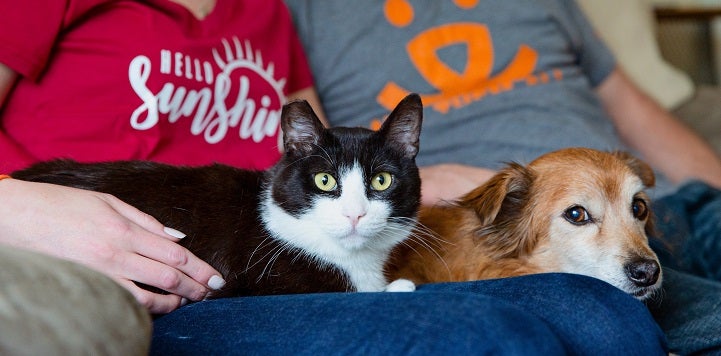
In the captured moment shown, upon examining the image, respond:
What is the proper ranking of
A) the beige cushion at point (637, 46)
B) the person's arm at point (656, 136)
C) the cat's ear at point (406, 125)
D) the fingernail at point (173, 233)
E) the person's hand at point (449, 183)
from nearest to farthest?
the fingernail at point (173, 233)
the cat's ear at point (406, 125)
the person's hand at point (449, 183)
the person's arm at point (656, 136)
the beige cushion at point (637, 46)

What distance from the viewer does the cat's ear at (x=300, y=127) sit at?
1371 millimetres

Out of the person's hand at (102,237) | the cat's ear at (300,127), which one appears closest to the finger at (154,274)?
the person's hand at (102,237)

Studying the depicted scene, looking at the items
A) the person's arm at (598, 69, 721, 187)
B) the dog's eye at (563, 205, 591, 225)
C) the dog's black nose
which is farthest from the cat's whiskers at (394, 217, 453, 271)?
the person's arm at (598, 69, 721, 187)

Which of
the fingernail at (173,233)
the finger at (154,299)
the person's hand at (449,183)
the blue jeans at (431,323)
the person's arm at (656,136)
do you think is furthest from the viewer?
the person's arm at (656,136)

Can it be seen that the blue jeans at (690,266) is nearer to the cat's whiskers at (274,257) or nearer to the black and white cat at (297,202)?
the black and white cat at (297,202)

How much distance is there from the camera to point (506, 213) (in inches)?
63.2

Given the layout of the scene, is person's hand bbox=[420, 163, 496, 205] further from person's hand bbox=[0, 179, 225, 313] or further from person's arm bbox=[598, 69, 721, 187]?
person's arm bbox=[598, 69, 721, 187]

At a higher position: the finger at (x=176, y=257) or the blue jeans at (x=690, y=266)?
the finger at (x=176, y=257)

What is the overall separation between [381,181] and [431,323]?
1.58 feet

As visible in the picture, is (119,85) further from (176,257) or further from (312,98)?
(312,98)

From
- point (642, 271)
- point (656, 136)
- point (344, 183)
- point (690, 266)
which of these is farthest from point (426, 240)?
point (656, 136)

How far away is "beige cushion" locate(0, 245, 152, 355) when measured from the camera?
66 cm

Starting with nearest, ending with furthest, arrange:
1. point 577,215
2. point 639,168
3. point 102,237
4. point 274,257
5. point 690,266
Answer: point 102,237 < point 274,257 < point 577,215 < point 639,168 < point 690,266

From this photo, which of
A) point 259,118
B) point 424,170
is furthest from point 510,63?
point 259,118
